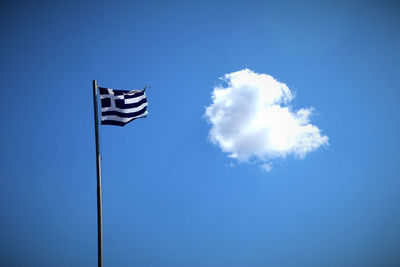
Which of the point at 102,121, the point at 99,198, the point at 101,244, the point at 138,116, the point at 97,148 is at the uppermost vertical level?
the point at 138,116

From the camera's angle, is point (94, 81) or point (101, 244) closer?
point (101, 244)

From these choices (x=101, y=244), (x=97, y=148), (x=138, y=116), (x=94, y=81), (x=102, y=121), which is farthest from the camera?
(x=138, y=116)

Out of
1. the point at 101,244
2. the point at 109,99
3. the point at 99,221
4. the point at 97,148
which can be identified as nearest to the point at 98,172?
the point at 97,148

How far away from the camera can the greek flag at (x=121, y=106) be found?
346 inches

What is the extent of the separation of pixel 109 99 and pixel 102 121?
1.04 m

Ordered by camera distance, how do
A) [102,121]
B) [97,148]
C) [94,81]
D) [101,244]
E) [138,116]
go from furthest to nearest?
[138,116]
[102,121]
[94,81]
[97,148]
[101,244]

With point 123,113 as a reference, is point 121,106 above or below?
above

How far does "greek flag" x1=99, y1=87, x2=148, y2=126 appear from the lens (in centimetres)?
879

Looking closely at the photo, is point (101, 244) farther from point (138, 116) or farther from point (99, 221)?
point (138, 116)

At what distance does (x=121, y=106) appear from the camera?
927 cm

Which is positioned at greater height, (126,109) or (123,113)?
(126,109)

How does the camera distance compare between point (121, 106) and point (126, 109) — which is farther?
point (126, 109)

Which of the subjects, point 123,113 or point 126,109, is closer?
point 123,113

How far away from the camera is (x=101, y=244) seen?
6.64m
